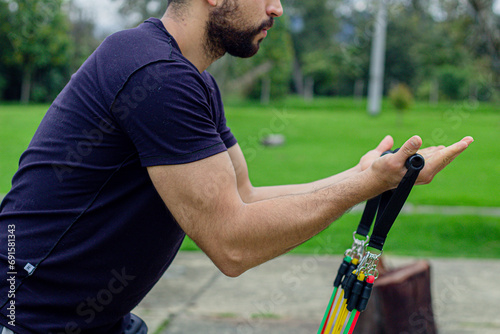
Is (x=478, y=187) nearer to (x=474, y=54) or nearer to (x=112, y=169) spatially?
(x=474, y=54)

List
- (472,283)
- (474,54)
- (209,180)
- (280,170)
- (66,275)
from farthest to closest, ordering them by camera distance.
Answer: (280,170) < (474,54) < (472,283) < (66,275) < (209,180)

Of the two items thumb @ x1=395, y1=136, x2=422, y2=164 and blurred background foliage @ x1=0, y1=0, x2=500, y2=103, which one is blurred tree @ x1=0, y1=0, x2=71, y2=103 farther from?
thumb @ x1=395, y1=136, x2=422, y2=164

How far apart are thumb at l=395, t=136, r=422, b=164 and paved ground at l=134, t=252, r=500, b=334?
8.68ft

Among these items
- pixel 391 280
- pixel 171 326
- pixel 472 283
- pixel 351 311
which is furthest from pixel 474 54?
pixel 351 311

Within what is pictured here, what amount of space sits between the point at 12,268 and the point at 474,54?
229 inches

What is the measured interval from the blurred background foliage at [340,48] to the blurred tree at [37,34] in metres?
0.01

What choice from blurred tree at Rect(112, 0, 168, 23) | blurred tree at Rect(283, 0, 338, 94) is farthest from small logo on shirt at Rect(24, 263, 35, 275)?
blurred tree at Rect(283, 0, 338, 94)

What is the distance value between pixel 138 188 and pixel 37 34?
17.6 feet

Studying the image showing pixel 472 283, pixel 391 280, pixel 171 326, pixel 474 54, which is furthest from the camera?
pixel 474 54

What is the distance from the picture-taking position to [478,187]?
31.8 ft

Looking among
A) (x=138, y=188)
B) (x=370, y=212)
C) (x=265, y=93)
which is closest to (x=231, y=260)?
(x=138, y=188)

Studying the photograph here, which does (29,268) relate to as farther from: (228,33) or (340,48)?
(340,48)

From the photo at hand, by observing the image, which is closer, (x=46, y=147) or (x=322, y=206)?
(x=322, y=206)

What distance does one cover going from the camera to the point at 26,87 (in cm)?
1769
